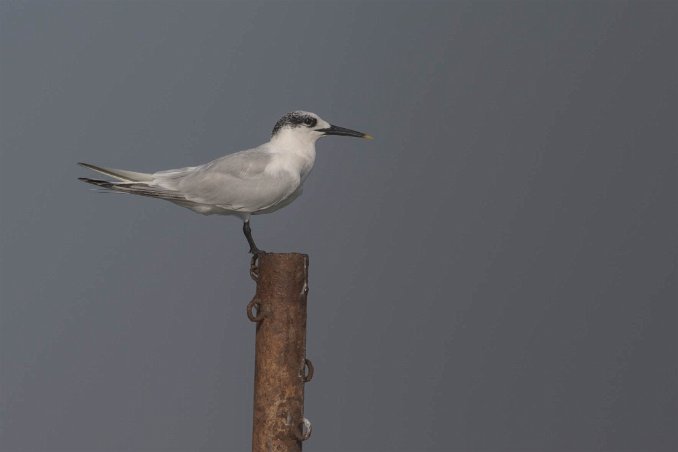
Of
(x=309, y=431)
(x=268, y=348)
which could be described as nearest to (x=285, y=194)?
(x=268, y=348)

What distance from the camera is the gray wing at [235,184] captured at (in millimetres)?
5426

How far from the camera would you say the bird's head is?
5836 millimetres

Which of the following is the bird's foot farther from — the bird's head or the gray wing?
the bird's head

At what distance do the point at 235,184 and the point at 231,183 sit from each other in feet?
0.09

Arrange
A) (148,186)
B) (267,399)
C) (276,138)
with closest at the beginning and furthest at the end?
(267,399)
(148,186)
(276,138)

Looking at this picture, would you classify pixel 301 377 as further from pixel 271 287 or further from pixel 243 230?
pixel 243 230

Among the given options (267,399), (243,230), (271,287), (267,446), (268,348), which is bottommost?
(267,446)

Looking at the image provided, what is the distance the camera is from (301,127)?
19.2 feet

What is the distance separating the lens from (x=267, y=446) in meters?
4.98

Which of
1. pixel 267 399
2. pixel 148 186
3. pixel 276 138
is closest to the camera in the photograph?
pixel 267 399

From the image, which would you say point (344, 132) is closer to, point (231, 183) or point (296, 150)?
point (296, 150)

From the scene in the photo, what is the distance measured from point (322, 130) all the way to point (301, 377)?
190 cm

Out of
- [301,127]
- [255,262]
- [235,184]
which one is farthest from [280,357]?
[301,127]

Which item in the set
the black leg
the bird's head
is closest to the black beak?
the bird's head
